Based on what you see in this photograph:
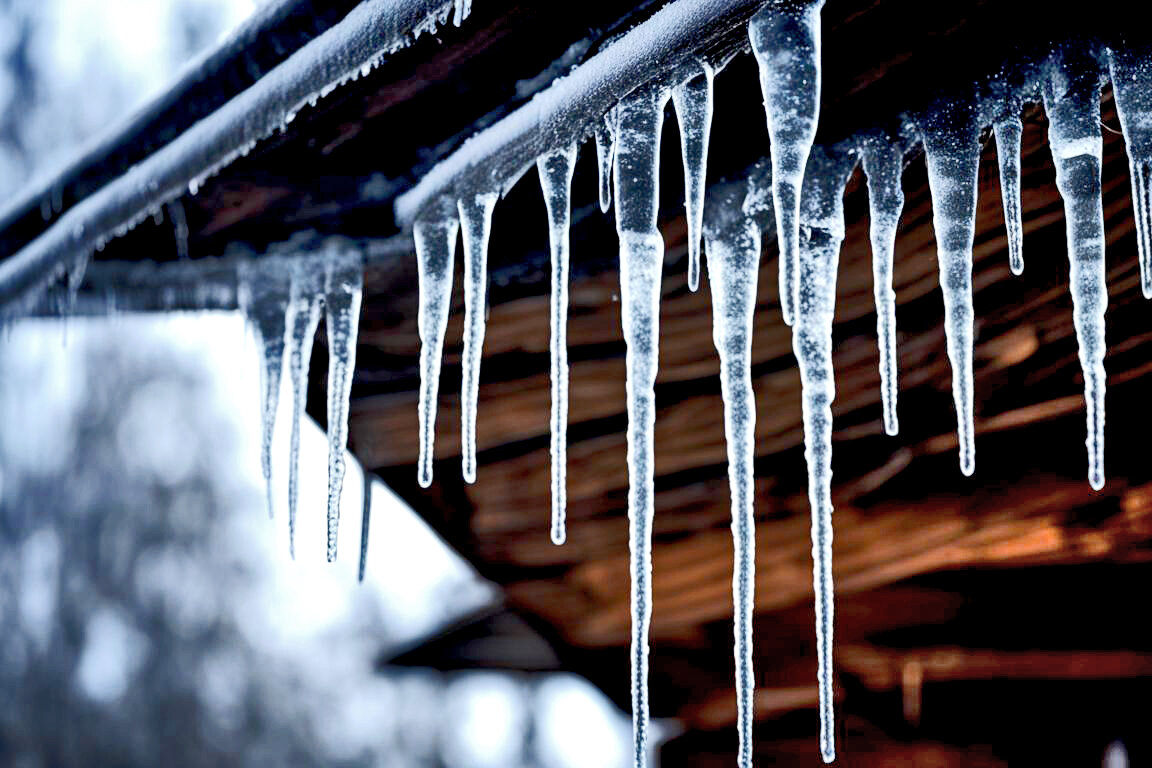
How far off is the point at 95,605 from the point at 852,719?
8.39 m

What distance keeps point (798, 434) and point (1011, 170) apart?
0.48 metres

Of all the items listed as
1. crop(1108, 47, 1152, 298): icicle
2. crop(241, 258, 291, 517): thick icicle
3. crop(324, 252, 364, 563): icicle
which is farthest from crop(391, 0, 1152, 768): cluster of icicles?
crop(241, 258, 291, 517): thick icicle

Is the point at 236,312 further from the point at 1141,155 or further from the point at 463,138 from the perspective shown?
the point at 1141,155

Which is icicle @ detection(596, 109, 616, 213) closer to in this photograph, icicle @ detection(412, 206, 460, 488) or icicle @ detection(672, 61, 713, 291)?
icicle @ detection(672, 61, 713, 291)

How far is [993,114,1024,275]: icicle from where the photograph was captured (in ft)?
4.09

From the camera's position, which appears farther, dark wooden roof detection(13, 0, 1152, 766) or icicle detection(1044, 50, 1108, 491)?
dark wooden roof detection(13, 0, 1152, 766)

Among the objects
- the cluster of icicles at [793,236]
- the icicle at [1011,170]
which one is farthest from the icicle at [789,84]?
the icicle at [1011,170]

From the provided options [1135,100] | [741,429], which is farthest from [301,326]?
[1135,100]

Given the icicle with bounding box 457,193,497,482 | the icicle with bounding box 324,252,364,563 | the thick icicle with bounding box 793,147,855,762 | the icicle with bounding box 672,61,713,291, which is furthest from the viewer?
the icicle with bounding box 324,252,364,563

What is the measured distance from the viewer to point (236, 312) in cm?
169

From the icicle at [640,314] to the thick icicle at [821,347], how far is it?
0.18m

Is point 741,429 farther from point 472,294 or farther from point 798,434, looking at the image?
point 472,294

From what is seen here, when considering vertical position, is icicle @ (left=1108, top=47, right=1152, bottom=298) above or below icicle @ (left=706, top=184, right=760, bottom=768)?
above

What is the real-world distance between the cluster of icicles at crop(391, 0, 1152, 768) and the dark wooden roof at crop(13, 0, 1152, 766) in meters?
0.06
